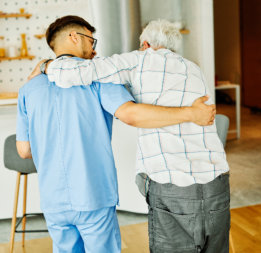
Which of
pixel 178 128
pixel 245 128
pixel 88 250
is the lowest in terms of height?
pixel 245 128

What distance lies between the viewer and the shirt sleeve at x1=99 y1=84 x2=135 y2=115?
1527 mm

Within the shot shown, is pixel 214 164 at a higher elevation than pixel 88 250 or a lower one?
higher

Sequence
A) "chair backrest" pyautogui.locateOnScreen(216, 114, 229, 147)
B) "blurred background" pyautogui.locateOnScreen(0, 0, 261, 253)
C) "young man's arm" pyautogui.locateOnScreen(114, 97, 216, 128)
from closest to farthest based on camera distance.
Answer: "young man's arm" pyautogui.locateOnScreen(114, 97, 216, 128) → "chair backrest" pyautogui.locateOnScreen(216, 114, 229, 147) → "blurred background" pyautogui.locateOnScreen(0, 0, 261, 253)

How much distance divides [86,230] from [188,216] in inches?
18.1

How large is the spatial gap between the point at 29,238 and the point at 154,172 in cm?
196

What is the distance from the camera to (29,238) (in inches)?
121

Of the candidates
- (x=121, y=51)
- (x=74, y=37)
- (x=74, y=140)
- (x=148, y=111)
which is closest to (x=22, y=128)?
(x=74, y=140)

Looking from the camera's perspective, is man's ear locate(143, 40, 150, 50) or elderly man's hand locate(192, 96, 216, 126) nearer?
elderly man's hand locate(192, 96, 216, 126)

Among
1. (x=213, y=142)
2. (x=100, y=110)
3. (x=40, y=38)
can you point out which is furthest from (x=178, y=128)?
(x=40, y=38)

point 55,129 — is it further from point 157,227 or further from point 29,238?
point 29,238

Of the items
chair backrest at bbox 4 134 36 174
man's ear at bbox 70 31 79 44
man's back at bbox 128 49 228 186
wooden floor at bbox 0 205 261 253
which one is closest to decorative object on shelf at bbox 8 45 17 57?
chair backrest at bbox 4 134 36 174

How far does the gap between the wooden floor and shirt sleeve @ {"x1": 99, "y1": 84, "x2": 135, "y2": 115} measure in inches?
62.3

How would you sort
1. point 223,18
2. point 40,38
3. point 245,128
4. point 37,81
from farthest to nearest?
point 223,18
point 245,128
point 40,38
point 37,81

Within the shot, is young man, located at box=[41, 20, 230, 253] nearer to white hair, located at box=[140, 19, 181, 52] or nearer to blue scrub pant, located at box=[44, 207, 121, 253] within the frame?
white hair, located at box=[140, 19, 181, 52]
